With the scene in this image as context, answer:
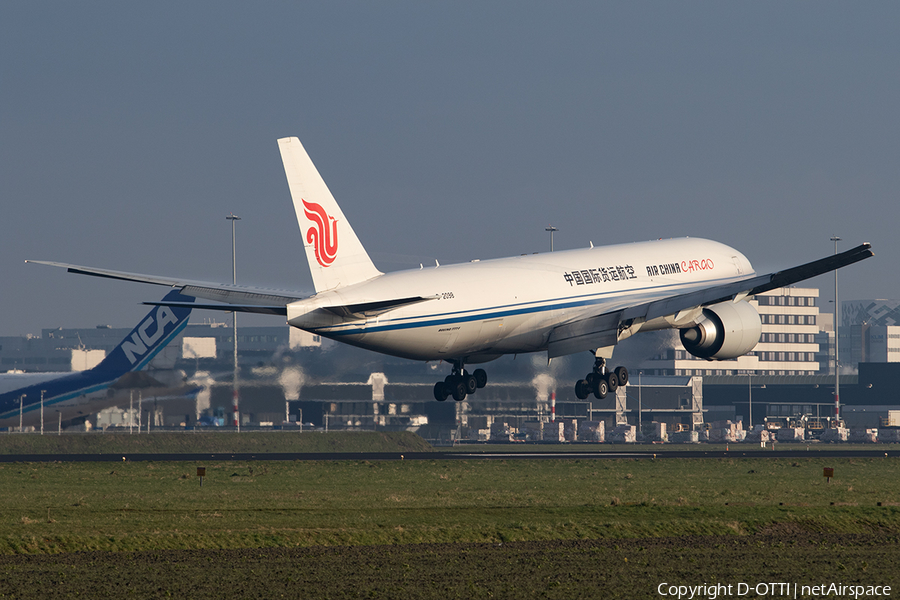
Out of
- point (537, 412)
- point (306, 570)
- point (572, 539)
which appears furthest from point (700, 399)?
point (306, 570)

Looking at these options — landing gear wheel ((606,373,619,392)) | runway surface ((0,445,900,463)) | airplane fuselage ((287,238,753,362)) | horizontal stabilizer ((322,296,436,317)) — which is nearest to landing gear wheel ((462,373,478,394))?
airplane fuselage ((287,238,753,362))

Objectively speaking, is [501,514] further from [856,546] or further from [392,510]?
[856,546]

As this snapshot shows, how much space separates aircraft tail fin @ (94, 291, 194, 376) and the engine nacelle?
201ft

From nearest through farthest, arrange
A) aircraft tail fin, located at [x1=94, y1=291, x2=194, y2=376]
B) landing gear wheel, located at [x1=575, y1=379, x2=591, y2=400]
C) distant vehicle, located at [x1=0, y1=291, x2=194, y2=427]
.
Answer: landing gear wheel, located at [x1=575, y1=379, x2=591, y2=400] → distant vehicle, located at [x1=0, y1=291, x2=194, y2=427] → aircraft tail fin, located at [x1=94, y1=291, x2=194, y2=376]

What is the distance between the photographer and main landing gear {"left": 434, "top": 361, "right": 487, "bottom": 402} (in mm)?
56750

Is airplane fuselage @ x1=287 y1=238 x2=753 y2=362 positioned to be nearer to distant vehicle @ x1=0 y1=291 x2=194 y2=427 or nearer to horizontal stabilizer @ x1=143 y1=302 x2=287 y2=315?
horizontal stabilizer @ x1=143 y1=302 x2=287 y2=315

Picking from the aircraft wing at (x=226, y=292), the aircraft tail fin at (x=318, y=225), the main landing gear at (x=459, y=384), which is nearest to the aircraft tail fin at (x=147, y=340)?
the main landing gear at (x=459, y=384)

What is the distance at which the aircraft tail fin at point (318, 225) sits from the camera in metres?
46.8

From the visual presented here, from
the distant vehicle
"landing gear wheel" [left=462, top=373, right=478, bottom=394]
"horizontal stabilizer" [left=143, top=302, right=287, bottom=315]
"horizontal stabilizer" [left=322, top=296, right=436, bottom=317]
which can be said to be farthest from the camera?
the distant vehicle

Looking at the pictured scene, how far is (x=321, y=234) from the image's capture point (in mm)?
47062

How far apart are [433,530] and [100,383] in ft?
213

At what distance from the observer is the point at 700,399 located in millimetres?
156875

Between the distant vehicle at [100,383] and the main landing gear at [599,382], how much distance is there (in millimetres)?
50011

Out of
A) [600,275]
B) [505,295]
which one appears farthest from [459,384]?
[600,275]
